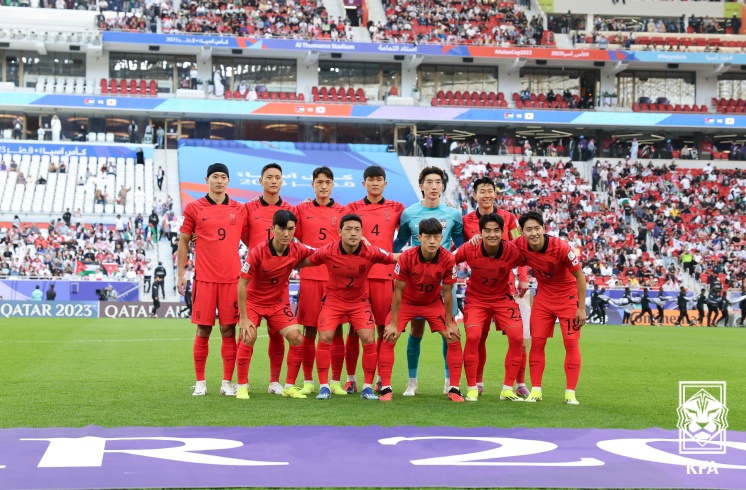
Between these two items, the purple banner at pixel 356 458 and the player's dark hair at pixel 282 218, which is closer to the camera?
the purple banner at pixel 356 458

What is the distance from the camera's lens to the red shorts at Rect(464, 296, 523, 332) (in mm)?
10102

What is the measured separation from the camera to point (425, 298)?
10.0 metres

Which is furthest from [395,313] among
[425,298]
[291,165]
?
[291,165]

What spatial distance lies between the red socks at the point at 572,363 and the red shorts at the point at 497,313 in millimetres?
605

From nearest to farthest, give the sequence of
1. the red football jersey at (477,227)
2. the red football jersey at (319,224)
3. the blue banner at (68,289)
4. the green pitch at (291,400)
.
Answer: the green pitch at (291,400) → the red football jersey at (319,224) → the red football jersey at (477,227) → the blue banner at (68,289)

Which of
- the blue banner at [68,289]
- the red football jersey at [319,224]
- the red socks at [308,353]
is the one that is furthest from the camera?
the blue banner at [68,289]

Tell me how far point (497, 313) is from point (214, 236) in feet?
10.7

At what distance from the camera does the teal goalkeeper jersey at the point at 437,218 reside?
10.5 meters

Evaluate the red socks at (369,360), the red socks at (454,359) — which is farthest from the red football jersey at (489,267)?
the red socks at (369,360)

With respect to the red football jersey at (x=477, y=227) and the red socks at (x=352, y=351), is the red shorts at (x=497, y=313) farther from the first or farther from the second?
the red socks at (x=352, y=351)

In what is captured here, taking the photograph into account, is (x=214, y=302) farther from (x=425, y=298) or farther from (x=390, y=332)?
(x=425, y=298)

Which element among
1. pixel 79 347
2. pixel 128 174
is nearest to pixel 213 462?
pixel 79 347

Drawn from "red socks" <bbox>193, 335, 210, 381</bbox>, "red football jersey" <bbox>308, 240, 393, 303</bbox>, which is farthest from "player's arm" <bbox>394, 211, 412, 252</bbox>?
"red socks" <bbox>193, 335, 210, 381</bbox>

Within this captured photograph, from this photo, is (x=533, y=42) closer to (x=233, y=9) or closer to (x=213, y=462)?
(x=233, y=9)
